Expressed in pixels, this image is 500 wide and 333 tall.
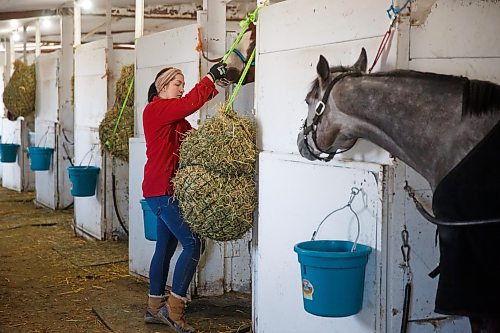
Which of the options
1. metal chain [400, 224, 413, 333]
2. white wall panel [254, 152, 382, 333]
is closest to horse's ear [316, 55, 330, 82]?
white wall panel [254, 152, 382, 333]

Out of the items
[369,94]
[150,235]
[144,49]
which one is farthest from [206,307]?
[369,94]

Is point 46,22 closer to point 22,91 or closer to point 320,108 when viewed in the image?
point 22,91

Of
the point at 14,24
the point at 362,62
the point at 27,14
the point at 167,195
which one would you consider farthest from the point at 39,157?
the point at 362,62

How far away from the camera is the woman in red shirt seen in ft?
12.0

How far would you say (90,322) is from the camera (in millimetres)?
3928

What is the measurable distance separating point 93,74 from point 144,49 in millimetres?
1501

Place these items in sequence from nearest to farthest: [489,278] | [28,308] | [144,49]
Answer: [489,278] < [28,308] < [144,49]

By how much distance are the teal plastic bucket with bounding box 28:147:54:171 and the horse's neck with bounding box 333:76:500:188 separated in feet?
19.1

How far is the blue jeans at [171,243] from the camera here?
365 cm

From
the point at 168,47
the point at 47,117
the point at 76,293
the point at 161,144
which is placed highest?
the point at 168,47

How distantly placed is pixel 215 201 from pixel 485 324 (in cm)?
155

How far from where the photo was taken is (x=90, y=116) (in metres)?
6.28

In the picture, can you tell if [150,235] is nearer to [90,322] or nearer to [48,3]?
[90,322]

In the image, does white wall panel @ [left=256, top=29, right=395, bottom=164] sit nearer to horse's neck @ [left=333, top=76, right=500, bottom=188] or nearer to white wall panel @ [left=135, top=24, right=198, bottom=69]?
horse's neck @ [left=333, top=76, right=500, bottom=188]
